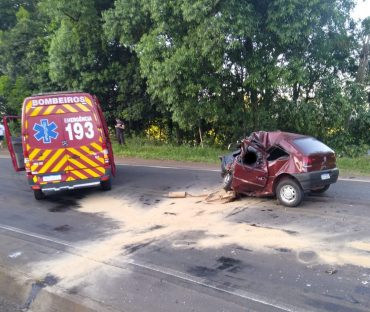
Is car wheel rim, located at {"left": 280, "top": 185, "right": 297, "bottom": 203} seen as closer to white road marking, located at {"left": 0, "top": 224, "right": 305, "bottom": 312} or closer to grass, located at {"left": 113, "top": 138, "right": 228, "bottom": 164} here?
white road marking, located at {"left": 0, "top": 224, "right": 305, "bottom": 312}

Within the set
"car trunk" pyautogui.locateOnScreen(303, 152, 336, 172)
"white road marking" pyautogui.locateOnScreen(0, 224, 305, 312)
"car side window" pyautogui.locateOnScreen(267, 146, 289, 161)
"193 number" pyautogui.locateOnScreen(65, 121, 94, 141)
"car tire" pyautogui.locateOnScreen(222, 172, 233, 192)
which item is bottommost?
"white road marking" pyautogui.locateOnScreen(0, 224, 305, 312)

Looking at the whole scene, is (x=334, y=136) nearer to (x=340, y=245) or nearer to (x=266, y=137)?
(x=266, y=137)

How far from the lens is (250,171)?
383 inches

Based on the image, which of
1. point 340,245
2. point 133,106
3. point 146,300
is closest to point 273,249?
point 340,245

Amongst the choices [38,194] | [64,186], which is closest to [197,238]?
[64,186]

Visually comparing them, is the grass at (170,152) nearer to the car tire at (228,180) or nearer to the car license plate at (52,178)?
the car tire at (228,180)

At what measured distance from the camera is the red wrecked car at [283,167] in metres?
9.05

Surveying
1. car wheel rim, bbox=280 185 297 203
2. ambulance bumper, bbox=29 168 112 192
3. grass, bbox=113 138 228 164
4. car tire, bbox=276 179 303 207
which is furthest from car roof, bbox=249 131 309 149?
grass, bbox=113 138 228 164

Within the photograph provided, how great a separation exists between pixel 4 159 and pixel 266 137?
15.6 meters

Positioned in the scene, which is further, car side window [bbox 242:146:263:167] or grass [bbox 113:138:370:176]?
→ grass [bbox 113:138:370:176]

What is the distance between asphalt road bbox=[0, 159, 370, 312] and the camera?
18.0ft

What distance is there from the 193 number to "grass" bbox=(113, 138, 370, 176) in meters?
6.13

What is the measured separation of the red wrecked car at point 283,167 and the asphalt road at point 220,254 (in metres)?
0.34

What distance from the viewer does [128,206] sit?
34.3 feet
